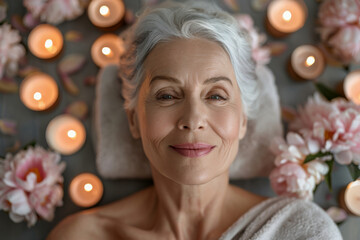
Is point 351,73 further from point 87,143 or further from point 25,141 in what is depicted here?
point 25,141

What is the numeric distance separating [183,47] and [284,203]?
67 centimetres

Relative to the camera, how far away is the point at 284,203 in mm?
1255

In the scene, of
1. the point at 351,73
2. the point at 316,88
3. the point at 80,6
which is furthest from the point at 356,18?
the point at 80,6

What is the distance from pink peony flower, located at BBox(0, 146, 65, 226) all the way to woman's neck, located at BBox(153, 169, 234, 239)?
46cm

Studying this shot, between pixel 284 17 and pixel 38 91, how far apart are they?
3.94 ft

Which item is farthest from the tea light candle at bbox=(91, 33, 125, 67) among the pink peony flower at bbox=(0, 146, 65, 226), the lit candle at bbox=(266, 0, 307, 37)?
the lit candle at bbox=(266, 0, 307, 37)


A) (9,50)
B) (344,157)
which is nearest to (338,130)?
(344,157)

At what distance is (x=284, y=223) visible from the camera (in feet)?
3.97

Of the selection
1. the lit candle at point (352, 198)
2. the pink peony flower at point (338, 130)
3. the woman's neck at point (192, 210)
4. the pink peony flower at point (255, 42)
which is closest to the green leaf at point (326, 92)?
the pink peony flower at point (338, 130)

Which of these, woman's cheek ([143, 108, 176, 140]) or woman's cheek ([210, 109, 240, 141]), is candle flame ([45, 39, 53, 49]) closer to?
woman's cheek ([143, 108, 176, 140])

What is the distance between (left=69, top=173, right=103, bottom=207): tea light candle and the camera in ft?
4.89

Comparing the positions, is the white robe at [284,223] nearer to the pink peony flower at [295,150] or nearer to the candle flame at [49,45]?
the pink peony flower at [295,150]

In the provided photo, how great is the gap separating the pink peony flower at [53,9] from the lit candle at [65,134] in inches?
18.6

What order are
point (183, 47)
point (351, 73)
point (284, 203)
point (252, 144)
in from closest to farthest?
point (183, 47)
point (284, 203)
point (252, 144)
point (351, 73)
